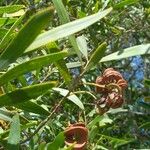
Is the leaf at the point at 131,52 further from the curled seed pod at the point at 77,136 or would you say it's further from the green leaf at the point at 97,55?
the curled seed pod at the point at 77,136

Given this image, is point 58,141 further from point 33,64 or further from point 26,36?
point 26,36

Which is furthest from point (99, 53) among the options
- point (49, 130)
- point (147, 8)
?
point (147, 8)

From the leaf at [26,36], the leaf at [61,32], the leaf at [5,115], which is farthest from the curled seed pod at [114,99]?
the leaf at [26,36]

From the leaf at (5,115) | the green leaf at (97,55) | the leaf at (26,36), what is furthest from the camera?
the leaf at (5,115)

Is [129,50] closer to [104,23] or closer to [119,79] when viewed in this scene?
[119,79]

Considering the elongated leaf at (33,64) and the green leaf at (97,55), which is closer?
the elongated leaf at (33,64)

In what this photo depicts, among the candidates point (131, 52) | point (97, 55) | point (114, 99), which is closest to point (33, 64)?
point (97, 55)
